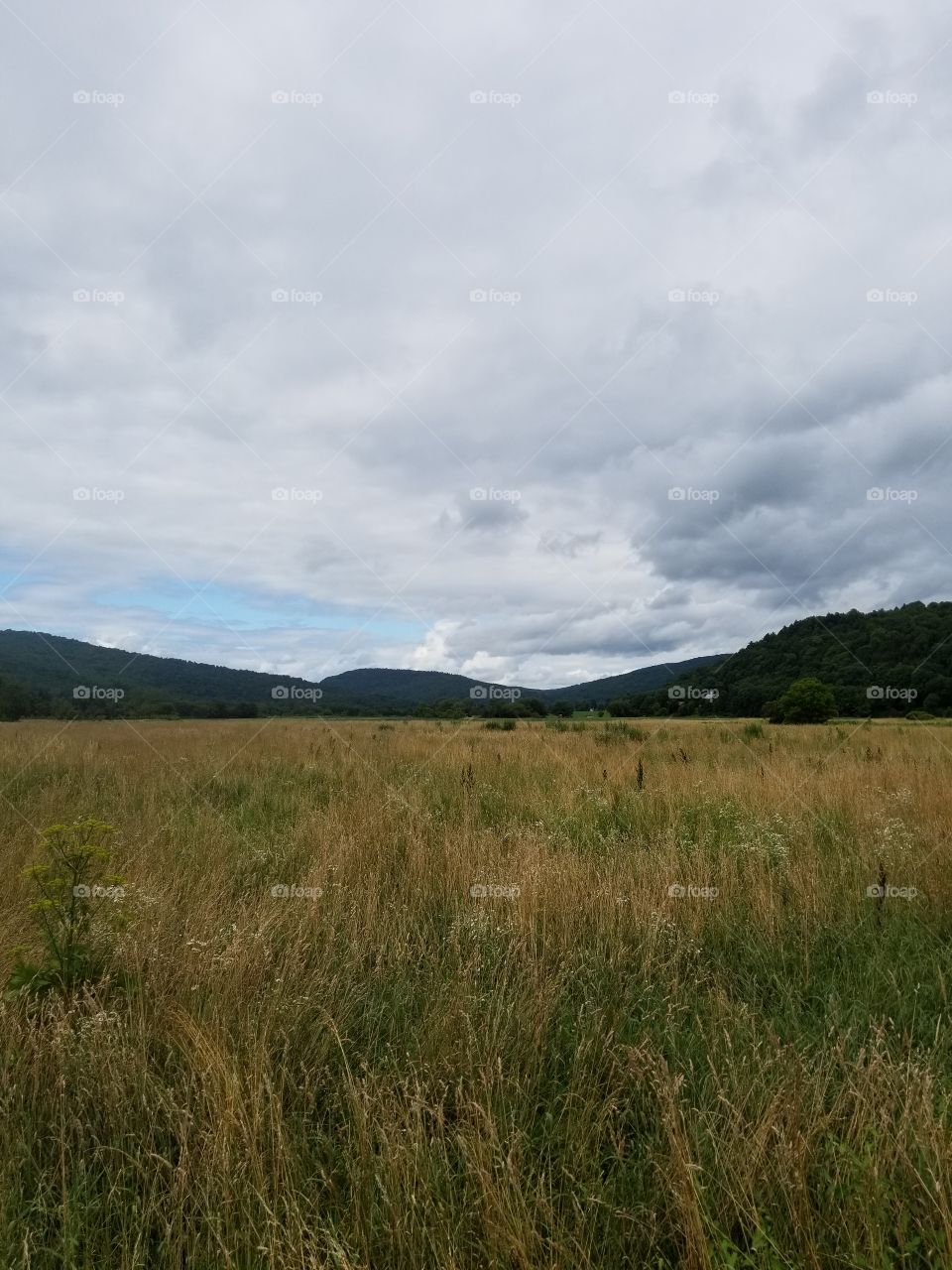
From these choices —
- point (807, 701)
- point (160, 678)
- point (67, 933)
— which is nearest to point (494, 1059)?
point (67, 933)

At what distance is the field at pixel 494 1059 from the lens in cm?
198

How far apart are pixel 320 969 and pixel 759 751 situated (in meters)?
12.3

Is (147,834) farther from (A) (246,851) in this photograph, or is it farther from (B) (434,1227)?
(B) (434,1227)

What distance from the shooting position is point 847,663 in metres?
21.8

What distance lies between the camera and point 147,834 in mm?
6465

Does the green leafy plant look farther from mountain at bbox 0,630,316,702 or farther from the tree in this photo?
mountain at bbox 0,630,316,702

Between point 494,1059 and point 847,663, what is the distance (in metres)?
22.9

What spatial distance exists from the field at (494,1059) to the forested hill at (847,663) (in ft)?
48.5

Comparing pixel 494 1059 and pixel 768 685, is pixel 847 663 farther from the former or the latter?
pixel 494 1059

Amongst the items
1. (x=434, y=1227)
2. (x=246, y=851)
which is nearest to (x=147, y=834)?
(x=246, y=851)

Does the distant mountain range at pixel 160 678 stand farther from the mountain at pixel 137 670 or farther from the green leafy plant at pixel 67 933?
the green leafy plant at pixel 67 933

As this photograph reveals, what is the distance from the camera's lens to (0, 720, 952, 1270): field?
1.98 metres

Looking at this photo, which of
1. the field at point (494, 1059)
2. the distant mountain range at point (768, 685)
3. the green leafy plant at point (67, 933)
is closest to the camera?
the field at point (494, 1059)

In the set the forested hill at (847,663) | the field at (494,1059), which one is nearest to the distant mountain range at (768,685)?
the forested hill at (847,663)
